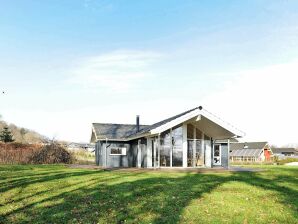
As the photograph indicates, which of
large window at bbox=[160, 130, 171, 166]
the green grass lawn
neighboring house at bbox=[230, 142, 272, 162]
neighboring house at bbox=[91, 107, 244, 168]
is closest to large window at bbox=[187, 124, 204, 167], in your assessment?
neighboring house at bbox=[91, 107, 244, 168]

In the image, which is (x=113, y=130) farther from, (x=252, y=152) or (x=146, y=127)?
(x=252, y=152)

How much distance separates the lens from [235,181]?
16828 mm

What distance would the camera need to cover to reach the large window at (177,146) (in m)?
26.4

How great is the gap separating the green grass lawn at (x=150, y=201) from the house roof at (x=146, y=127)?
27.8 ft

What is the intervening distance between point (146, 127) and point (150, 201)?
22.1 meters

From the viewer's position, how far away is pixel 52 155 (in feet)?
120

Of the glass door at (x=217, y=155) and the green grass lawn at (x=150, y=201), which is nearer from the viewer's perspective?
the green grass lawn at (x=150, y=201)

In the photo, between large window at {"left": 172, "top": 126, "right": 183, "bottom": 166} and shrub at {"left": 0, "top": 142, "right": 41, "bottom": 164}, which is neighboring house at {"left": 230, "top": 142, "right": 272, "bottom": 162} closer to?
shrub at {"left": 0, "top": 142, "right": 41, "bottom": 164}

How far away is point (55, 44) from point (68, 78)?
5.69 meters

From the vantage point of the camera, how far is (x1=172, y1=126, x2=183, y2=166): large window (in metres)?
26.4

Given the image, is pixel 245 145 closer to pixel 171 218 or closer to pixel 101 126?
pixel 101 126

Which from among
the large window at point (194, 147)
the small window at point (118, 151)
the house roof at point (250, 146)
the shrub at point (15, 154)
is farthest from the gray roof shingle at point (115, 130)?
the house roof at point (250, 146)

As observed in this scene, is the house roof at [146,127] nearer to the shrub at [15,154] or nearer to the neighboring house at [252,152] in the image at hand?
the shrub at [15,154]

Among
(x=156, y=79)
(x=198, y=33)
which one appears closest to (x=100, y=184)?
(x=198, y=33)
